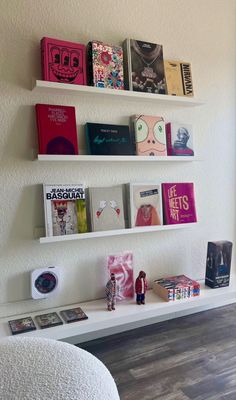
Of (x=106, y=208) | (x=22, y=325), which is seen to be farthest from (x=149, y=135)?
(x=22, y=325)

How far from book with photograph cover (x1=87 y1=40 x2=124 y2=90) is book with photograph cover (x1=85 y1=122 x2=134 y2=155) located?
8.4 inches

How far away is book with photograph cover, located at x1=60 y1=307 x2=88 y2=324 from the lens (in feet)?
4.96

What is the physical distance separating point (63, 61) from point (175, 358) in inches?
64.0

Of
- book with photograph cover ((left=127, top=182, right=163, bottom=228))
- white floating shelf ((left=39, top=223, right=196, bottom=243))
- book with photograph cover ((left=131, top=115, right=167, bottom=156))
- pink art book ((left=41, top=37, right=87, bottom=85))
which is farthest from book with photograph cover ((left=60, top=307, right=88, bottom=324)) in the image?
pink art book ((left=41, top=37, right=87, bottom=85))

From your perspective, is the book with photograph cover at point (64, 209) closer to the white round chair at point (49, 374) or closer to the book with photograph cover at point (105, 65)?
the book with photograph cover at point (105, 65)

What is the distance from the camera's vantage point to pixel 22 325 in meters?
1.45

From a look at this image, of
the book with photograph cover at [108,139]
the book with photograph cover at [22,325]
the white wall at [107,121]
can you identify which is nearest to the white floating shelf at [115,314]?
the book with photograph cover at [22,325]

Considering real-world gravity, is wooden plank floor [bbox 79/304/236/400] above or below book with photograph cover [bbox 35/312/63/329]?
below

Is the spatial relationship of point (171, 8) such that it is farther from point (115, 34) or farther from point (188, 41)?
point (115, 34)

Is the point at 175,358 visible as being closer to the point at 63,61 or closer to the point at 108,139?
the point at 108,139

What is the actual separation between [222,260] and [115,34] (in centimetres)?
150

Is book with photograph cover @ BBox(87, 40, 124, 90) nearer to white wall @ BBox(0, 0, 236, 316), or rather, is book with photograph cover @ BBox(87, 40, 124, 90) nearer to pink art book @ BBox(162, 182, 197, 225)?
white wall @ BBox(0, 0, 236, 316)

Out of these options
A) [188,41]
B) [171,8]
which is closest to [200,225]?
[188,41]

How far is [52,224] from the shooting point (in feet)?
5.21
